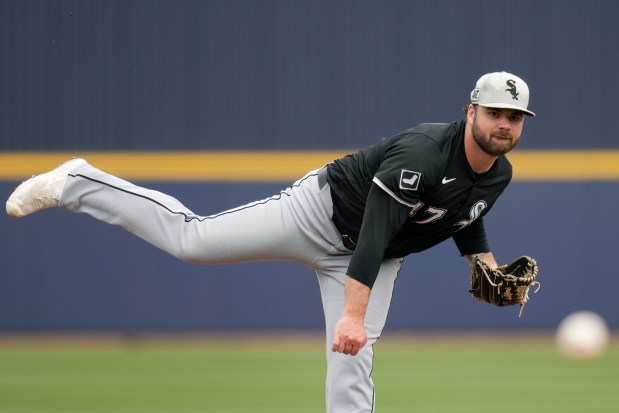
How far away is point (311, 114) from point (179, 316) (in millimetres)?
2003

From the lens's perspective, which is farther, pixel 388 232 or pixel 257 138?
pixel 257 138

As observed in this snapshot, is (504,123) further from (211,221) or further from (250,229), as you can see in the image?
(211,221)

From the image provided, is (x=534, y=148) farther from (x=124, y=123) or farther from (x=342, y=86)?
(x=124, y=123)

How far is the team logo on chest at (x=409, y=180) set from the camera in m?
3.97

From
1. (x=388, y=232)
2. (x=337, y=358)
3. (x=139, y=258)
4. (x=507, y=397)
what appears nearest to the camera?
(x=388, y=232)

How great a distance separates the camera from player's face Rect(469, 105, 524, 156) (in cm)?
409

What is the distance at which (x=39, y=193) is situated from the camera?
4.61 meters

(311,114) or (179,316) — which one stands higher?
(311,114)

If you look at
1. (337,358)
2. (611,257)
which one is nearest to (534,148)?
(611,257)

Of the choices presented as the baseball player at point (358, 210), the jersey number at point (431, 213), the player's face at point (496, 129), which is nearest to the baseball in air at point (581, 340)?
the baseball player at point (358, 210)

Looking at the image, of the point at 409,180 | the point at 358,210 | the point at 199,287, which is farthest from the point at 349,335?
the point at 199,287

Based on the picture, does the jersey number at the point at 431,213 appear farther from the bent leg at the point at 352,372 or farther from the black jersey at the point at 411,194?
the bent leg at the point at 352,372

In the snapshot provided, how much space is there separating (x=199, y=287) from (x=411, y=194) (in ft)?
16.6

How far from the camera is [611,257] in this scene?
29.5 ft
